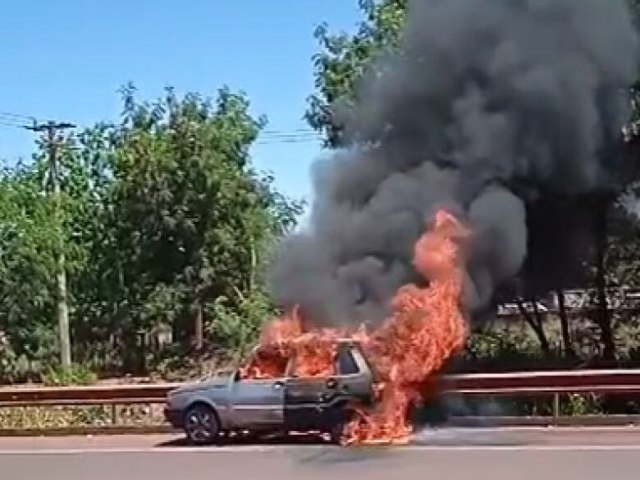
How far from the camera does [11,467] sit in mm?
14516

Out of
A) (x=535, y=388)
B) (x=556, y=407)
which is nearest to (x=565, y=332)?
(x=556, y=407)

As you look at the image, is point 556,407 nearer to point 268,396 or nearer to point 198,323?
point 268,396

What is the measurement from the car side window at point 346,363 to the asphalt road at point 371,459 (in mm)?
1010

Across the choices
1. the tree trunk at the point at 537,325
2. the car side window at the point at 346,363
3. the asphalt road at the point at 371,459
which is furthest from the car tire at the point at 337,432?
the tree trunk at the point at 537,325

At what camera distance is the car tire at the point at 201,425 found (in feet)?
53.1

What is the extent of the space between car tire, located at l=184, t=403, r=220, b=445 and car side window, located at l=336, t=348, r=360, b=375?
1.94 m

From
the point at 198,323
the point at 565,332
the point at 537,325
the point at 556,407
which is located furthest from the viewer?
the point at 198,323

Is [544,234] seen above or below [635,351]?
above

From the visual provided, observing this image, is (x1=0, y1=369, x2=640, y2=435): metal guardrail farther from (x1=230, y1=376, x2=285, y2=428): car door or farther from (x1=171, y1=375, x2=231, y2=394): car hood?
(x1=230, y1=376, x2=285, y2=428): car door

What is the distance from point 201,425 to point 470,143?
5.88 metres

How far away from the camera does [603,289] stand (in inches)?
933

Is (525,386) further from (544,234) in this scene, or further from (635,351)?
(635,351)

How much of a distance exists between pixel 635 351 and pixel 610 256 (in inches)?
111

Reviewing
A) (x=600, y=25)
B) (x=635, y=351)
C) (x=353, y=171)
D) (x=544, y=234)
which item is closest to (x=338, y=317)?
(x=353, y=171)
